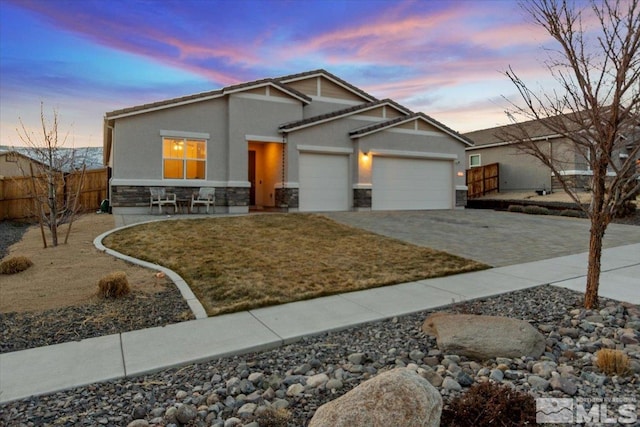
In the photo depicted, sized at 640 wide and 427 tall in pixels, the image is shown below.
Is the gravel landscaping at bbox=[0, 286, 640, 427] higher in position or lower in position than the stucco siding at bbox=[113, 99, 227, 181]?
lower

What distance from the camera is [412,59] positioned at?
14961mm

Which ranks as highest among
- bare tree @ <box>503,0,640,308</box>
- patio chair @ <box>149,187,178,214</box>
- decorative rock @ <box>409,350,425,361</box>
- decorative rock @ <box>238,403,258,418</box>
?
bare tree @ <box>503,0,640,308</box>

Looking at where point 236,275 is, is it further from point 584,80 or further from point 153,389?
point 584,80

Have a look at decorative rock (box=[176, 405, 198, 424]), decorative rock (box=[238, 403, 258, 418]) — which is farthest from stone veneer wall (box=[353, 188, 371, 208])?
decorative rock (box=[176, 405, 198, 424])

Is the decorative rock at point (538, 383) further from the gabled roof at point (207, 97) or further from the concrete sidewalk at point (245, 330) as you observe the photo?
the gabled roof at point (207, 97)

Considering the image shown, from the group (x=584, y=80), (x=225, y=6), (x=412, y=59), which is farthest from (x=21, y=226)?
(x=584, y=80)

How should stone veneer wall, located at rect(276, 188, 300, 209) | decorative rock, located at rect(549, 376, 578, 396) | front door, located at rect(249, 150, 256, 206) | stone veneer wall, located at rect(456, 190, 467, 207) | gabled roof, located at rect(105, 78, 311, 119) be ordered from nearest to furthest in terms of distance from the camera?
decorative rock, located at rect(549, 376, 578, 396) → gabled roof, located at rect(105, 78, 311, 119) → stone veneer wall, located at rect(276, 188, 300, 209) → front door, located at rect(249, 150, 256, 206) → stone veneer wall, located at rect(456, 190, 467, 207)

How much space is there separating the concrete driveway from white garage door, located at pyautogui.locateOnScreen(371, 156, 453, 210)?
225cm

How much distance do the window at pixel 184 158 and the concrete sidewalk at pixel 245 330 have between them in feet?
37.4

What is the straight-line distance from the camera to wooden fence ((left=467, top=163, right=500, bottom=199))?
25.2 m

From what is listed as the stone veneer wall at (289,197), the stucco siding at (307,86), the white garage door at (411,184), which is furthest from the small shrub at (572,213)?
the stucco siding at (307,86)

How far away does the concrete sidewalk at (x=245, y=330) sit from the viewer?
11.2 feet

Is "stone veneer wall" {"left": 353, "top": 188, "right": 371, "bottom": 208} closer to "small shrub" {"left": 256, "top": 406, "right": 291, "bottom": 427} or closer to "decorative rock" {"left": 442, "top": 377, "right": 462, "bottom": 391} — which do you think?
"decorative rock" {"left": 442, "top": 377, "right": 462, "bottom": 391}

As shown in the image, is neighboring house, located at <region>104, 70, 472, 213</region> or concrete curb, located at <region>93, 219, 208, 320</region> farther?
neighboring house, located at <region>104, 70, 472, 213</region>
